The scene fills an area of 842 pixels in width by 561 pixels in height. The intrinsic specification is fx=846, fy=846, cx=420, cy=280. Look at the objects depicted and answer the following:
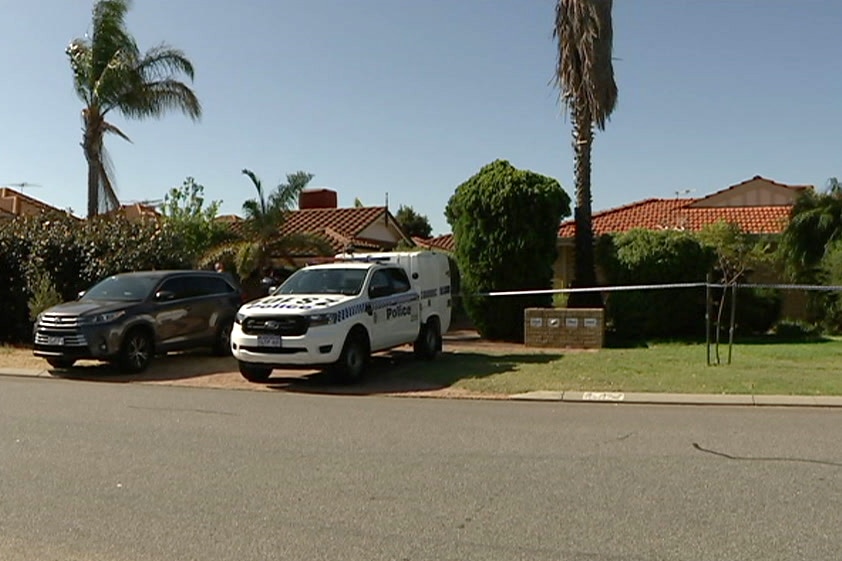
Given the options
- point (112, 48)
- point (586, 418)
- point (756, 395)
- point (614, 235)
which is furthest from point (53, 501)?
point (112, 48)

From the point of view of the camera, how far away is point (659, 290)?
1923cm

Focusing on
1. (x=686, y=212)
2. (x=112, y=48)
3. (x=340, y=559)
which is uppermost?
(x=112, y=48)

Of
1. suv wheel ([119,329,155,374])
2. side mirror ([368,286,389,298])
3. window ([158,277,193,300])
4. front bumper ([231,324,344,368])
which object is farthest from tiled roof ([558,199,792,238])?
front bumper ([231,324,344,368])

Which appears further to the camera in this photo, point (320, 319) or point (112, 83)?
point (112, 83)

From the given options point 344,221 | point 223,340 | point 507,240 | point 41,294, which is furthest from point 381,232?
point 223,340

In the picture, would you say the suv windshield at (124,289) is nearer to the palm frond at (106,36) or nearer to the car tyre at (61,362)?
the car tyre at (61,362)

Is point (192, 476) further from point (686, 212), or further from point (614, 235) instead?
point (686, 212)

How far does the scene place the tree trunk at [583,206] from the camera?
20953mm

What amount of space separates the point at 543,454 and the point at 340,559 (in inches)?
128

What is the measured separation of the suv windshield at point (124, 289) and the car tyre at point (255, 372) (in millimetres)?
2965

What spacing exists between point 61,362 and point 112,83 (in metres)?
11.7

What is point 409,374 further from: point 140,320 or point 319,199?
point 319,199

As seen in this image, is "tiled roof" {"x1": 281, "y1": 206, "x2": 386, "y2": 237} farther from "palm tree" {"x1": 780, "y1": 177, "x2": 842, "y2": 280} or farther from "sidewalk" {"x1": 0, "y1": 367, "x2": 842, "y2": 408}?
"sidewalk" {"x1": 0, "y1": 367, "x2": 842, "y2": 408}

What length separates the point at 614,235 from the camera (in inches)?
819
